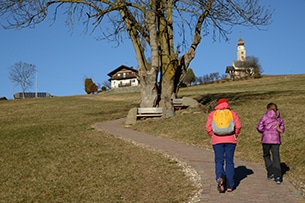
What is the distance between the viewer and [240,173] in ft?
30.2

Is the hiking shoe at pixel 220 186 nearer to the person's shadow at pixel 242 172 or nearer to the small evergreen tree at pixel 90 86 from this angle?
the person's shadow at pixel 242 172

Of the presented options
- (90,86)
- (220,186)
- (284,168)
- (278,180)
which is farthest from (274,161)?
(90,86)

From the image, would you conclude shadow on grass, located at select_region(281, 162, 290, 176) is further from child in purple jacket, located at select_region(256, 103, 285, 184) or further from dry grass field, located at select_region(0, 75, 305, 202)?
child in purple jacket, located at select_region(256, 103, 285, 184)

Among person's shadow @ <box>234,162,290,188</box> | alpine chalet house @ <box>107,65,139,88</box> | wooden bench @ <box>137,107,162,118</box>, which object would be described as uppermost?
alpine chalet house @ <box>107,65,139,88</box>

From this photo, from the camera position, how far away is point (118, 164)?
1053cm

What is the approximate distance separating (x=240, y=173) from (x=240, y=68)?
85.4m

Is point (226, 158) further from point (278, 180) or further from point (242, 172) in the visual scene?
point (242, 172)

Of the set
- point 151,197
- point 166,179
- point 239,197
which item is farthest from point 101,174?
point 239,197

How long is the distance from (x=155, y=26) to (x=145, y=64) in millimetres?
2147

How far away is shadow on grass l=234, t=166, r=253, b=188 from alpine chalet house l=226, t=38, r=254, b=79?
63.6m

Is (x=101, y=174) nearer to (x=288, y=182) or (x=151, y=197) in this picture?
(x=151, y=197)

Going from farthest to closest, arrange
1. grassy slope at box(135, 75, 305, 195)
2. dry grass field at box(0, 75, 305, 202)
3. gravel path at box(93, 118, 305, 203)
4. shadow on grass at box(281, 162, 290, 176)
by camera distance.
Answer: grassy slope at box(135, 75, 305, 195), shadow on grass at box(281, 162, 290, 176), dry grass field at box(0, 75, 305, 202), gravel path at box(93, 118, 305, 203)

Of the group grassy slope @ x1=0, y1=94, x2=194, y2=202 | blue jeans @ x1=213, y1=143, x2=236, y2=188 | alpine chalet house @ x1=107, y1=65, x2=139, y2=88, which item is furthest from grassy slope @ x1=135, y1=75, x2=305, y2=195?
alpine chalet house @ x1=107, y1=65, x2=139, y2=88

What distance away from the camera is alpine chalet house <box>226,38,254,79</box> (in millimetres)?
78125
